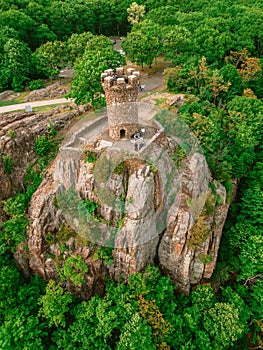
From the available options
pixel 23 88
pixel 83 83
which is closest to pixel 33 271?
pixel 83 83

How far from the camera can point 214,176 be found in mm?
35188

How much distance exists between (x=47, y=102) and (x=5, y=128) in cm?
985

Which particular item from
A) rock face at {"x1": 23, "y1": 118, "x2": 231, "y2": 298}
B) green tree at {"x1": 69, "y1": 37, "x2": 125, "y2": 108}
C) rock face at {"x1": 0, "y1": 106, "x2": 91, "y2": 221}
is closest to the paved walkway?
rock face at {"x1": 0, "y1": 106, "x2": 91, "y2": 221}

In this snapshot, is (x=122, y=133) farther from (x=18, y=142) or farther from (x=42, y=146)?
(x=18, y=142)

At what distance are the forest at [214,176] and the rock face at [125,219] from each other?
5.70 feet

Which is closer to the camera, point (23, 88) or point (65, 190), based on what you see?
point (65, 190)

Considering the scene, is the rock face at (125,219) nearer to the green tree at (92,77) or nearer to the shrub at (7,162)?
the shrub at (7,162)

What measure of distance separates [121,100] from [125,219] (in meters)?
11.3

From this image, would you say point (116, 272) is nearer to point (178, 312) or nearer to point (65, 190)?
point (178, 312)

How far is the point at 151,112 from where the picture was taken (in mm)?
36625

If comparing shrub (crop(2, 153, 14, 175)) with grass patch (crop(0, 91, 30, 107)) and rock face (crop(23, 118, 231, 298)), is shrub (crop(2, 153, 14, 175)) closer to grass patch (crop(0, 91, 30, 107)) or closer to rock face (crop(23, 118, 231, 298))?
rock face (crop(23, 118, 231, 298))

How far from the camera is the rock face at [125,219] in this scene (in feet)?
92.8

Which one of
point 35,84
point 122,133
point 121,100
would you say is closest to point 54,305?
point 122,133

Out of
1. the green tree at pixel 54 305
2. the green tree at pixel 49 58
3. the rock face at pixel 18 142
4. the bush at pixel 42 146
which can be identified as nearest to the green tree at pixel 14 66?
the green tree at pixel 49 58
